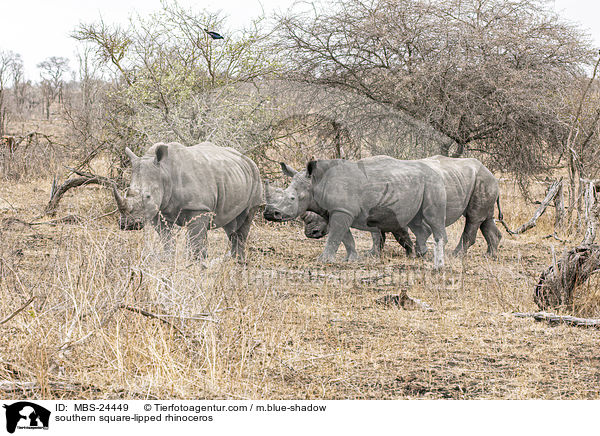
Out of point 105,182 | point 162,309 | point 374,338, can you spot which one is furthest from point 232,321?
point 105,182

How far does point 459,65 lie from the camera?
1134cm

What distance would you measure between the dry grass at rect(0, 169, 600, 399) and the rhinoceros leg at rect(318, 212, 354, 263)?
220 cm

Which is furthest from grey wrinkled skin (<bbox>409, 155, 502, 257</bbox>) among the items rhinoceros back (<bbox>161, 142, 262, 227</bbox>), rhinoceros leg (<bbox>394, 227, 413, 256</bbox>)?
rhinoceros back (<bbox>161, 142, 262, 227</bbox>)

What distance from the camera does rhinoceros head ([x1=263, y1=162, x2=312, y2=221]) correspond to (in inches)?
342

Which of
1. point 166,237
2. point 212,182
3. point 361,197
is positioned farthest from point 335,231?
point 166,237

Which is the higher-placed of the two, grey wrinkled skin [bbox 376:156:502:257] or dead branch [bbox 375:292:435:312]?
grey wrinkled skin [bbox 376:156:502:257]

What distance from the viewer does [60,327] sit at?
14.3 feet

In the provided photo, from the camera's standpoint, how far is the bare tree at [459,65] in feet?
38.2

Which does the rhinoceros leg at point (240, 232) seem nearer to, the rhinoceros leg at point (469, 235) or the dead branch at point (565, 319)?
the rhinoceros leg at point (469, 235)

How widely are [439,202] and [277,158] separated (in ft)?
17.0
